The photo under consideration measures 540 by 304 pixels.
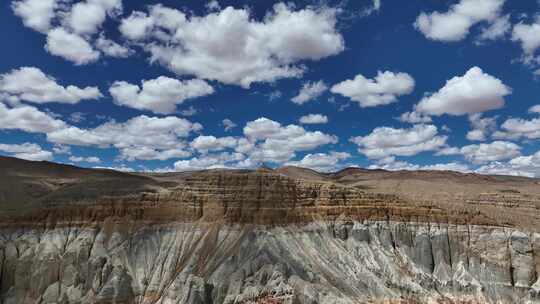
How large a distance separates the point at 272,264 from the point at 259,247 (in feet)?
12.8

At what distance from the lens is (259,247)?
64.8 meters

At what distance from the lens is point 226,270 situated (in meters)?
61.4

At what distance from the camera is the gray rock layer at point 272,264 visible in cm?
5878

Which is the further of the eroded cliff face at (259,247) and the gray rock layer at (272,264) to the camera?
the eroded cliff face at (259,247)

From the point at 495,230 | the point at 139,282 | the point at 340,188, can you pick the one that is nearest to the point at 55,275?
the point at 139,282

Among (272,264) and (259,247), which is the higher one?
(259,247)

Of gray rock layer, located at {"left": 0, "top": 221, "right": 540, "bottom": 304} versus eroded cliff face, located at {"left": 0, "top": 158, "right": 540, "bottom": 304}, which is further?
eroded cliff face, located at {"left": 0, "top": 158, "right": 540, "bottom": 304}

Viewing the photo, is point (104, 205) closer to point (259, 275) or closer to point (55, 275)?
point (55, 275)

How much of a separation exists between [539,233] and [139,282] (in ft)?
195

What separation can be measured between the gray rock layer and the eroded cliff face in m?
0.16

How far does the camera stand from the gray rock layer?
5878cm

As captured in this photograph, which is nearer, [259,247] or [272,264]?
[272,264]

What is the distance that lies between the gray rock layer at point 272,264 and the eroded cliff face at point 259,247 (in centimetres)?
16

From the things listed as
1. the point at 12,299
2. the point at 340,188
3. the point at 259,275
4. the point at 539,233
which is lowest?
the point at 12,299
